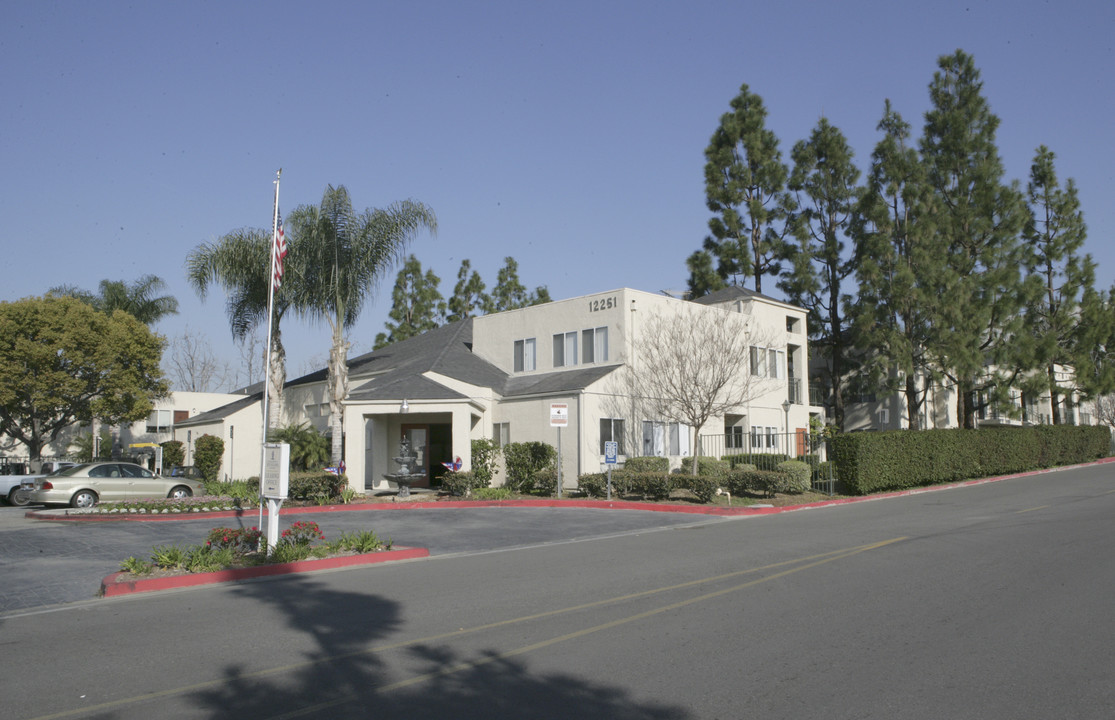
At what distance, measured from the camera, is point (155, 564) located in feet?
38.6

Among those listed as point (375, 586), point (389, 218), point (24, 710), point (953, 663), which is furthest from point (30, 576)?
point (389, 218)

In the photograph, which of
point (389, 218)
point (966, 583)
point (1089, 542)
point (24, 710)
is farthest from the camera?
point (389, 218)

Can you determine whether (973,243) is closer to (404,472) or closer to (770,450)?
(770,450)

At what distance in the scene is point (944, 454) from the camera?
2995cm

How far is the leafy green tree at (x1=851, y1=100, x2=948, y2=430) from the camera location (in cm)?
3800

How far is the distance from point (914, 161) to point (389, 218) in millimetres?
26859

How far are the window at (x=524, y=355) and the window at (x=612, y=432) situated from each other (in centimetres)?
542

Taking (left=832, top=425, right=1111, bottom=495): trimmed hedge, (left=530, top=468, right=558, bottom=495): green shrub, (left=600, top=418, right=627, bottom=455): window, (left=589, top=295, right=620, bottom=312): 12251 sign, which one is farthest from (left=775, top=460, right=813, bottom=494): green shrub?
(left=589, top=295, right=620, bottom=312): 12251 sign

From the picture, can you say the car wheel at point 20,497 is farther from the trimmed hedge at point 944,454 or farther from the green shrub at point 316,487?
the trimmed hedge at point 944,454

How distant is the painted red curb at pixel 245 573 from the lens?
35.1 ft

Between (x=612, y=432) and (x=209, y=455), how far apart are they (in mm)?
17338

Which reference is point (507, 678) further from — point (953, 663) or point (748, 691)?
point (953, 663)

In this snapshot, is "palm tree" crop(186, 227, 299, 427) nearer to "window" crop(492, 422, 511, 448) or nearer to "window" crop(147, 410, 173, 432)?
"window" crop(492, 422, 511, 448)

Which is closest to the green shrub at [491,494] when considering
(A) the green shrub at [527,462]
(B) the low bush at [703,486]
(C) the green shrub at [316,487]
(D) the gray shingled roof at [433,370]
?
(A) the green shrub at [527,462]
